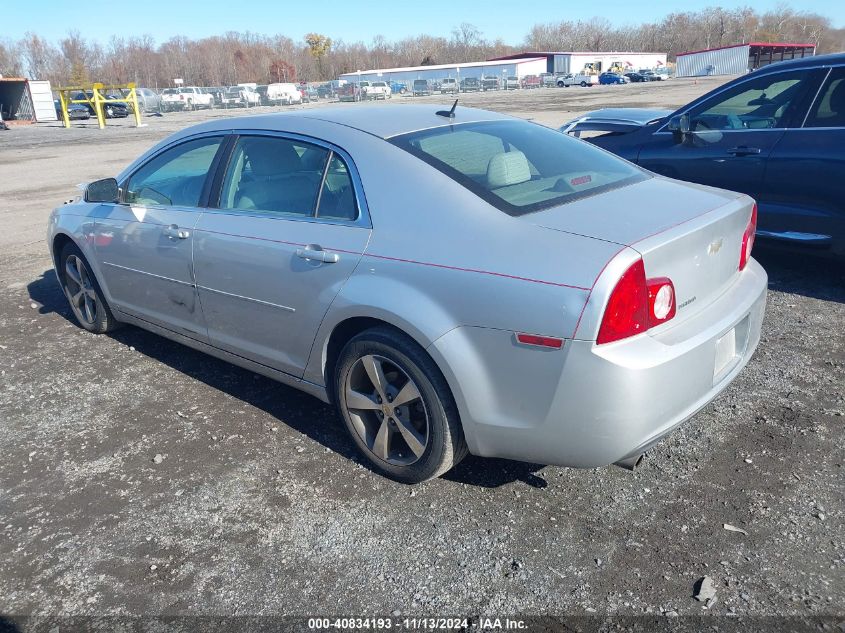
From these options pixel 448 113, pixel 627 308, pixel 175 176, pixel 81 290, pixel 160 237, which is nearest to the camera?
pixel 627 308

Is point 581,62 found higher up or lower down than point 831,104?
higher up

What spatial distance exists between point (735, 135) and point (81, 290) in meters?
5.31

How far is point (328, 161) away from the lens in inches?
131

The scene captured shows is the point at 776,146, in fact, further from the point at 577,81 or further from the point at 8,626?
the point at 577,81

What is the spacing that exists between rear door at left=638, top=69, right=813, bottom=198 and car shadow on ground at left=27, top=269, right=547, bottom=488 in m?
3.60

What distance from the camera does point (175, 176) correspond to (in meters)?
4.20

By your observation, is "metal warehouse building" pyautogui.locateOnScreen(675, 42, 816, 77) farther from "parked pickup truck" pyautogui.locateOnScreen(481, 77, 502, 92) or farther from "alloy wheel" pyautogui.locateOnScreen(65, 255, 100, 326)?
"alloy wheel" pyautogui.locateOnScreen(65, 255, 100, 326)

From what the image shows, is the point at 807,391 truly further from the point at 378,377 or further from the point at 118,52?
the point at 118,52

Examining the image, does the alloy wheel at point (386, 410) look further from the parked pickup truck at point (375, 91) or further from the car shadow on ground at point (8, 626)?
the parked pickup truck at point (375, 91)

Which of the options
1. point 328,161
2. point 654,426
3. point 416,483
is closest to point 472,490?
point 416,483

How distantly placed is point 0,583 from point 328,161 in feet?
7.34

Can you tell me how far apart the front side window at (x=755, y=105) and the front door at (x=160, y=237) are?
421 centimetres

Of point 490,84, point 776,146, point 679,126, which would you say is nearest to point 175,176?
point 679,126

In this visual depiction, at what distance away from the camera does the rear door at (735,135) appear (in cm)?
542
